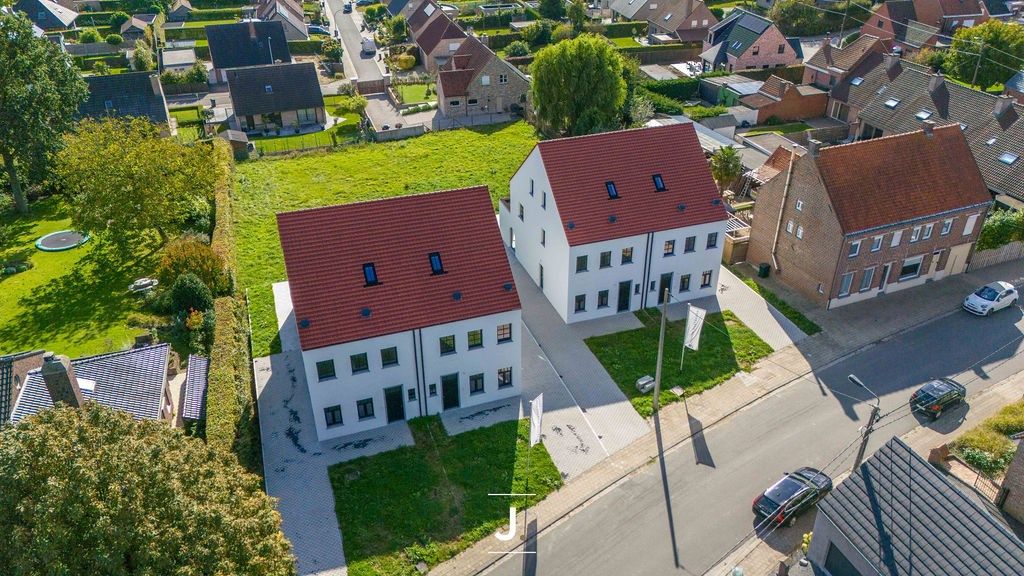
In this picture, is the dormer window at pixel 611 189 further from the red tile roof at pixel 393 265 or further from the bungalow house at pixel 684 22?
the bungalow house at pixel 684 22

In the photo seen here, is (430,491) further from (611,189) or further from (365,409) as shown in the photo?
(611,189)

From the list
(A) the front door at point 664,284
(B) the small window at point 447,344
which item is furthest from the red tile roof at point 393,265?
(A) the front door at point 664,284

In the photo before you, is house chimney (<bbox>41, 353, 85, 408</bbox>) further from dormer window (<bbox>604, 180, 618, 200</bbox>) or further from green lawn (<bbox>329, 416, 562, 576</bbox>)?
dormer window (<bbox>604, 180, 618, 200</bbox>)

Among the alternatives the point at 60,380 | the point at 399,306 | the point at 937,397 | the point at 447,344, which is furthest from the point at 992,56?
the point at 60,380

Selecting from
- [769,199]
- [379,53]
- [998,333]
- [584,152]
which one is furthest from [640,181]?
[379,53]

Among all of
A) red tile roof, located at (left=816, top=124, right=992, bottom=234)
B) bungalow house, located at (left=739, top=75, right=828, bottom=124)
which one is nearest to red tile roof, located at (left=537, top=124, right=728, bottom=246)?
red tile roof, located at (left=816, top=124, right=992, bottom=234)
